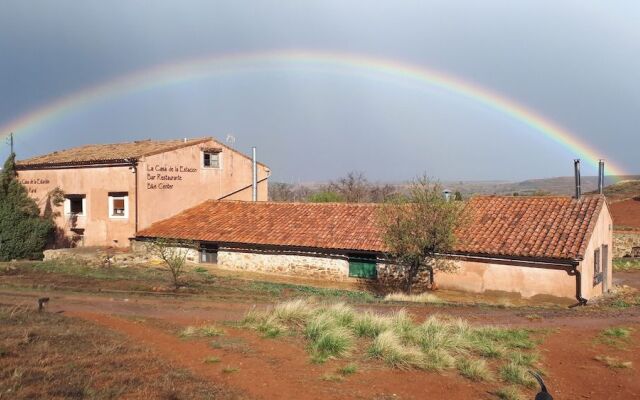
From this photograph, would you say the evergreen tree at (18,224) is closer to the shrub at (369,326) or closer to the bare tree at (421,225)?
the bare tree at (421,225)

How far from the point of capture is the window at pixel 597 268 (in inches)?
815

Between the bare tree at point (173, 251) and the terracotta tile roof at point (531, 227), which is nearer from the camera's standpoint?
the bare tree at point (173, 251)

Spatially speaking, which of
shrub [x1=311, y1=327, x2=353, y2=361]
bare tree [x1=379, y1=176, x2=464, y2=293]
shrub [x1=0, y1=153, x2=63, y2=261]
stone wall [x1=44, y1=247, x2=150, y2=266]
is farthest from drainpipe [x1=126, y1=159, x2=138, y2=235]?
shrub [x1=311, y1=327, x2=353, y2=361]

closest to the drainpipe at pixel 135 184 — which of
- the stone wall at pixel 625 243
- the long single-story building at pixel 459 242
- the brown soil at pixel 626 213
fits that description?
the long single-story building at pixel 459 242

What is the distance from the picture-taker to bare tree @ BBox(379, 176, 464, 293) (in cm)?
1895

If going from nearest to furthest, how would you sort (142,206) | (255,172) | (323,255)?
(323,255) → (142,206) → (255,172)

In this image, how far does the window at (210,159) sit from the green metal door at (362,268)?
495 inches

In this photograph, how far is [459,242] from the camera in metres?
21.0

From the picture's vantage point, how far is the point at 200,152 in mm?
30844

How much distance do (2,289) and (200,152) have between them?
53.1ft

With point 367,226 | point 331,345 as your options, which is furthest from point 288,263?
point 331,345

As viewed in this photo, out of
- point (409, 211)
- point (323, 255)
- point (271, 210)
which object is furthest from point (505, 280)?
point (271, 210)

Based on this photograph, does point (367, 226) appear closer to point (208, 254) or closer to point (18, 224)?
point (208, 254)

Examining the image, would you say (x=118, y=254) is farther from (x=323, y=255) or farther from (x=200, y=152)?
(x=323, y=255)
